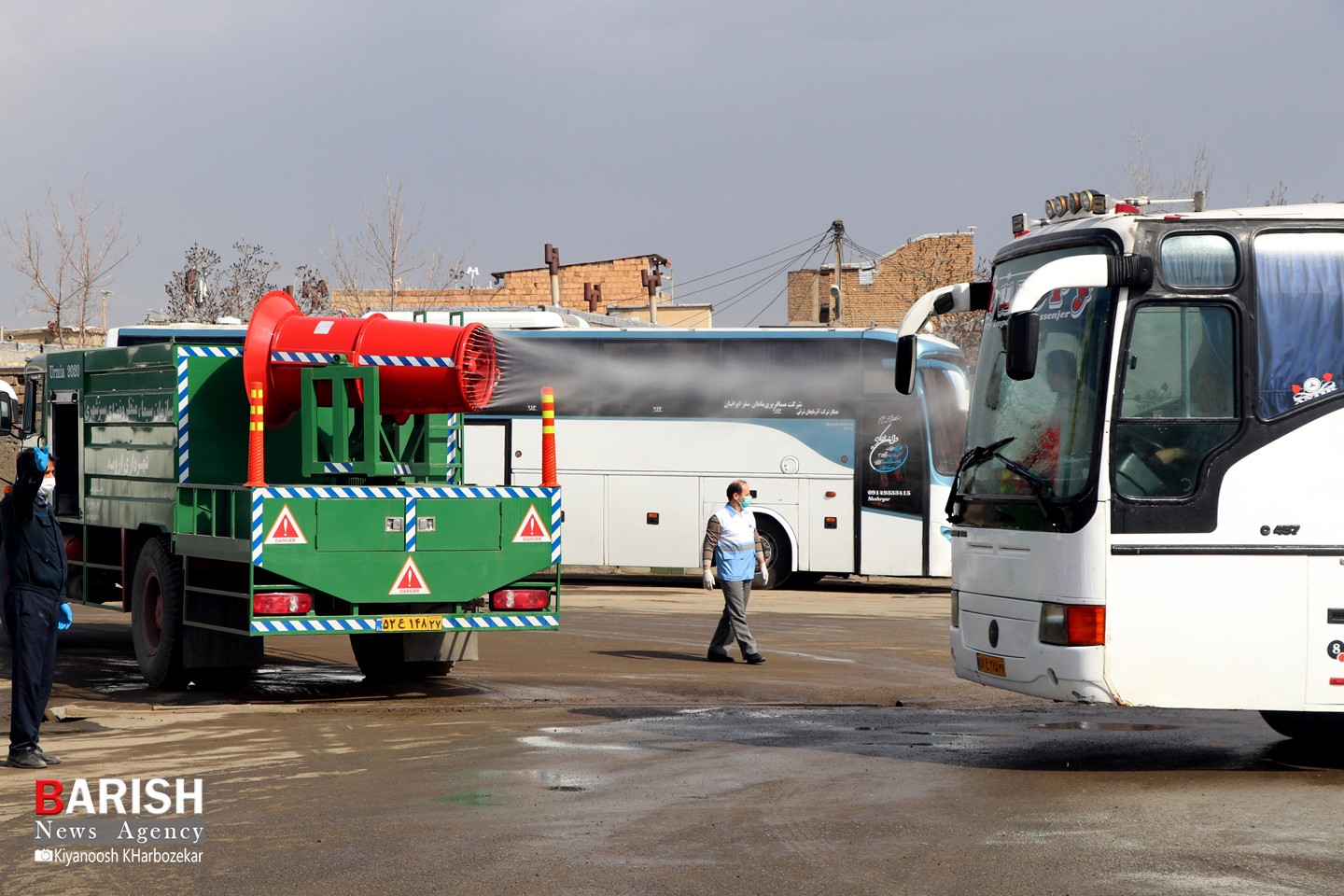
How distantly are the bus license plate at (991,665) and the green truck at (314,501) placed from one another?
4.02 meters

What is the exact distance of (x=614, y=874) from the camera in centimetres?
661

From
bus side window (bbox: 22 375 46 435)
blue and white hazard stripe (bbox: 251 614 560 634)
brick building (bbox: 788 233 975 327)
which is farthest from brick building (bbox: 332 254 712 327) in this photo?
blue and white hazard stripe (bbox: 251 614 560 634)

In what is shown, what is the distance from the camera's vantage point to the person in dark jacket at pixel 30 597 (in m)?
9.02

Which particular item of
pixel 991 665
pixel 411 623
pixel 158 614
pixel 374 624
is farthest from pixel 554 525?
pixel 991 665

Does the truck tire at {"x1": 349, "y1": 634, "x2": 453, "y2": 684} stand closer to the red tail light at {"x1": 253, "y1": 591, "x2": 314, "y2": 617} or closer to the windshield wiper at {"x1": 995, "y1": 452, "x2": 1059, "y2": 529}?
the red tail light at {"x1": 253, "y1": 591, "x2": 314, "y2": 617}

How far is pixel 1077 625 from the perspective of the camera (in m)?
8.59

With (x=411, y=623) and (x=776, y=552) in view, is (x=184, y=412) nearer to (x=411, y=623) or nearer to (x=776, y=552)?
(x=411, y=623)

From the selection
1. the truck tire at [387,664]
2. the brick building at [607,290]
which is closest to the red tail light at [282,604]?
the truck tire at [387,664]

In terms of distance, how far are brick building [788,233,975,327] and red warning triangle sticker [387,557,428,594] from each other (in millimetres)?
35545

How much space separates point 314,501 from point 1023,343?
5.68 meters

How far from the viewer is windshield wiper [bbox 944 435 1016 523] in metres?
9.30

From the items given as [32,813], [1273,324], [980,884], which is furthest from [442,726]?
[1273,324]

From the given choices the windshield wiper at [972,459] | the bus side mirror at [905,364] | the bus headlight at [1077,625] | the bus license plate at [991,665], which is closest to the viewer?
the bus headlight at [1077,625]

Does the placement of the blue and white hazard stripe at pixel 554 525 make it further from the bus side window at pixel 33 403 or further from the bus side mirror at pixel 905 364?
the bus side window at pixel 33 403
